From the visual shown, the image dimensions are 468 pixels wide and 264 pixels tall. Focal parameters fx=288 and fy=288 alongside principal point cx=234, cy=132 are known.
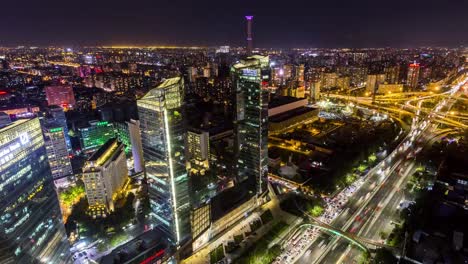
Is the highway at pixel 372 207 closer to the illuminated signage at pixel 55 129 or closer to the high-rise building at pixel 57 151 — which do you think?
the high-rise building at pixel 57 151

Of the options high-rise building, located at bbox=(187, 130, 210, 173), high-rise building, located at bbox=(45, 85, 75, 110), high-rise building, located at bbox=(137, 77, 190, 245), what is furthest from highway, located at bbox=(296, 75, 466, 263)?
high-rise building, located at bbox=(45, 85, 75, 110)

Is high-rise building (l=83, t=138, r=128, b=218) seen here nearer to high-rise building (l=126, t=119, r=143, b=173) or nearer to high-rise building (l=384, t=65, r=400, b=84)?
high-rise building (l=126, t=119, r=143, b=173)

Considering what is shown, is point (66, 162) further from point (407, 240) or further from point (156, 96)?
point (407, 240)

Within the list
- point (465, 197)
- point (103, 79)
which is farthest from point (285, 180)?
point (103, 79)

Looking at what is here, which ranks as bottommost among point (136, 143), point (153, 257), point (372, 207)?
point (372, 207)

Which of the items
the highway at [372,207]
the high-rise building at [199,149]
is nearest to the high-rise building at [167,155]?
the highway at [372,207]

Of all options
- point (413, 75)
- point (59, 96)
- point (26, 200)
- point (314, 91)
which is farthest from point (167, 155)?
point (413, 75)

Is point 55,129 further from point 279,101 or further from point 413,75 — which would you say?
point 413,75
